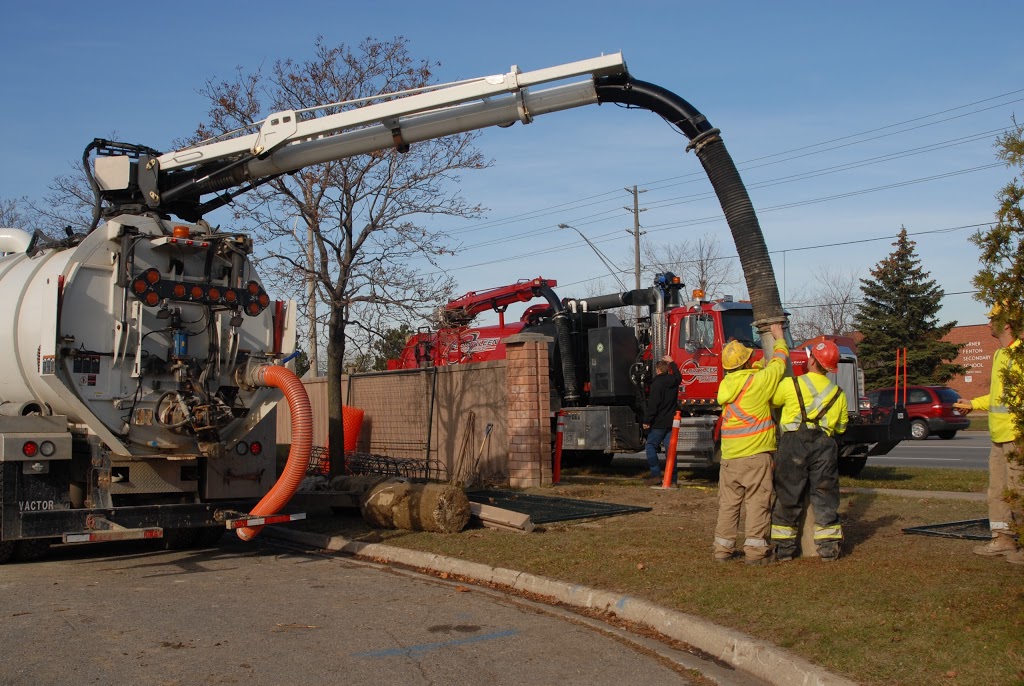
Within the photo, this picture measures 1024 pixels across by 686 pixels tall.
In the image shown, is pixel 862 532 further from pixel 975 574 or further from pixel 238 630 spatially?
pixel 238 630

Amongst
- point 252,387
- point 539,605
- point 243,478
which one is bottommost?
point 539,605

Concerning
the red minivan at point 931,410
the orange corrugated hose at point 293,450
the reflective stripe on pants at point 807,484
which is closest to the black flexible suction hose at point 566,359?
the orange corrugated hose at point 293,450

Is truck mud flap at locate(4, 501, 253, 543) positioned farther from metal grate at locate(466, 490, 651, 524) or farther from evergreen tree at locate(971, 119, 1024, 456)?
evergreen tree at locate(971, 119, 1024, 456)

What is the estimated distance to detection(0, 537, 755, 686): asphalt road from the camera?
576cm

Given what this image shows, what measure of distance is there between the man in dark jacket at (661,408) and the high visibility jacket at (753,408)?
6426mm

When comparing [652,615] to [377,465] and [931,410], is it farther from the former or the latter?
[931,410]

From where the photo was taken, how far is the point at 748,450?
8.02 meters

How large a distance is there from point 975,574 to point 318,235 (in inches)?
410

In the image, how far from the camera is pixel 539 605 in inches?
305

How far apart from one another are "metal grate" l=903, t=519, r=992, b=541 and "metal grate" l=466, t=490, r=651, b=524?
135 inches

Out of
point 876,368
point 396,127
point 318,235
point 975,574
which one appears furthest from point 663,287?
point 876,368

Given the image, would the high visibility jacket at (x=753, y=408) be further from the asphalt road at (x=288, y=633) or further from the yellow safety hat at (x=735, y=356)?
the asphalt road at (x=288, y=633)

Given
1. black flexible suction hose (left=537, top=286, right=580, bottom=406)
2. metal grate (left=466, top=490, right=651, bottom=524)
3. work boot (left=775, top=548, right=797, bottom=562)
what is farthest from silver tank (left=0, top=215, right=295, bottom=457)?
black flexible suction hose (left=537, top=286, right=580, bottom=406)

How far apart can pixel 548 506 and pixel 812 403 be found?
16.5 feet
